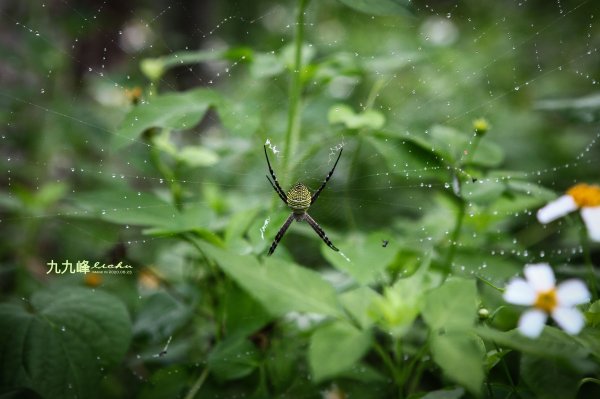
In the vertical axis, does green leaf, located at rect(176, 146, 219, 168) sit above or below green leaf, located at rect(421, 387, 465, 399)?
above

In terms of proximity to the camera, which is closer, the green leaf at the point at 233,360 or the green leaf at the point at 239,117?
the green leaf at the point at 233,360

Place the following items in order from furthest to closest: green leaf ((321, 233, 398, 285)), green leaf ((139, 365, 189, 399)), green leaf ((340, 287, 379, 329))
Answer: green leaf ((139, 365, 189, 399)) < green leaf ((321, 233, 398, 285)) < green leaf ((340, 287, 379, 329))

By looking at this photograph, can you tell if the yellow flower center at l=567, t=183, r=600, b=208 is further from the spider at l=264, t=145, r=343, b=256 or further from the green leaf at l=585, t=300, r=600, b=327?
the spider at l=264, t=145, r=343, b=256

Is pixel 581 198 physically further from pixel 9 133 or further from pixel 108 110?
pixel 108 110

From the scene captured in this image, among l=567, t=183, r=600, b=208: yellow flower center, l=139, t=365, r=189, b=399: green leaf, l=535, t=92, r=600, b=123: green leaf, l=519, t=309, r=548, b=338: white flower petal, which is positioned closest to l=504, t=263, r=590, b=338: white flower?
l=519, t=309, r=548, b=338: white flower petal

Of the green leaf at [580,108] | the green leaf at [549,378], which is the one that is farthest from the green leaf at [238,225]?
the green leaf at [580,108]

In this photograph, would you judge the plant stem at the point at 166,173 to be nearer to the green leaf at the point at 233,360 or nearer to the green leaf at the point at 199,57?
the green leaf at the point at 199,57

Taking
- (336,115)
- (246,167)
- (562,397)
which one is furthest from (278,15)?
(562,397)
